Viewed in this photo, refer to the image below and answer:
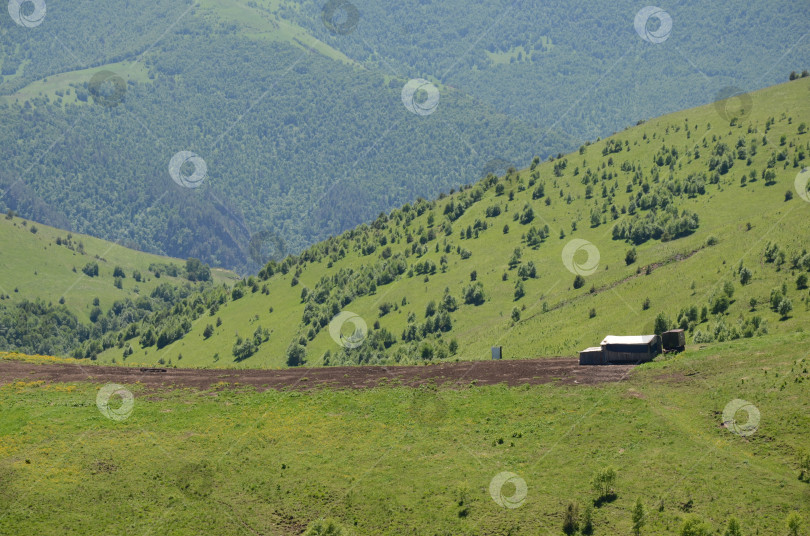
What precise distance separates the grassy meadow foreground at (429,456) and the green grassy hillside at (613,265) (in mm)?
23131

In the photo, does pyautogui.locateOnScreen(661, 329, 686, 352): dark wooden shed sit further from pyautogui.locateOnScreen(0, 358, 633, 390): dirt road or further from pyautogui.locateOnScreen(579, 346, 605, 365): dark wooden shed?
pyautogui.locateOnScreen(579, 346, 605, 365): dark wooden shed

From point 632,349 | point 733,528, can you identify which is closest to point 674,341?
point 632,349

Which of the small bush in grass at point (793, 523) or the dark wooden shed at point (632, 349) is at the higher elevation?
the dark wooden shed at point (632, 349)

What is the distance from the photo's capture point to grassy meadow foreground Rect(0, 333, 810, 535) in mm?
57031

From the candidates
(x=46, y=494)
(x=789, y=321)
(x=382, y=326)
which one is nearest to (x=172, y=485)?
(x=46, y=494)

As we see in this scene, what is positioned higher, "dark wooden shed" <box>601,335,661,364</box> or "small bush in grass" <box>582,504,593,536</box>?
"dark wooden shed" <box>601,335,661,364</box>

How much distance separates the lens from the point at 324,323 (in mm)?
179000

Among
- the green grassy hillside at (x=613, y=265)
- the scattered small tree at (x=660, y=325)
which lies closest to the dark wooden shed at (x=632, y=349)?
the green grassy hillside at (x=613, y=265)

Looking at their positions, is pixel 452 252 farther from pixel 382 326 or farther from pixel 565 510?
pixel 565 510

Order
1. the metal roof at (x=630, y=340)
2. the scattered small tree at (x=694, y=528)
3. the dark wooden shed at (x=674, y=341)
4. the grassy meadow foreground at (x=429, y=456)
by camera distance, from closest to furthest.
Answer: the scattered small tree at (x=694, y=528) < the grassy meadow foreground at (x=429, y=456) < the dark wooden shed at (x=674, y=341) < the metal roof at (x=630, y=340)

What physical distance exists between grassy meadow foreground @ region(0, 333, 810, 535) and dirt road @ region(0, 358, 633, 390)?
3.49 m

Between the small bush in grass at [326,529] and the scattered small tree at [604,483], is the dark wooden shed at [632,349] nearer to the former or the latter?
the scattered small tree at [604,483]

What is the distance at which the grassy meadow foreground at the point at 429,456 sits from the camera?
57031 millimetres

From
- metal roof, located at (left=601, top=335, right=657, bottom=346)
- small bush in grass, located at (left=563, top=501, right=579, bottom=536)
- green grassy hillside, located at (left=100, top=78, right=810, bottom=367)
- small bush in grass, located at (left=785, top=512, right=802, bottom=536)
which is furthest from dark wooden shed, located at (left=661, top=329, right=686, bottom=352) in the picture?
small bush in grass, located at (left=785, top=512, right=802, bottom=536)
